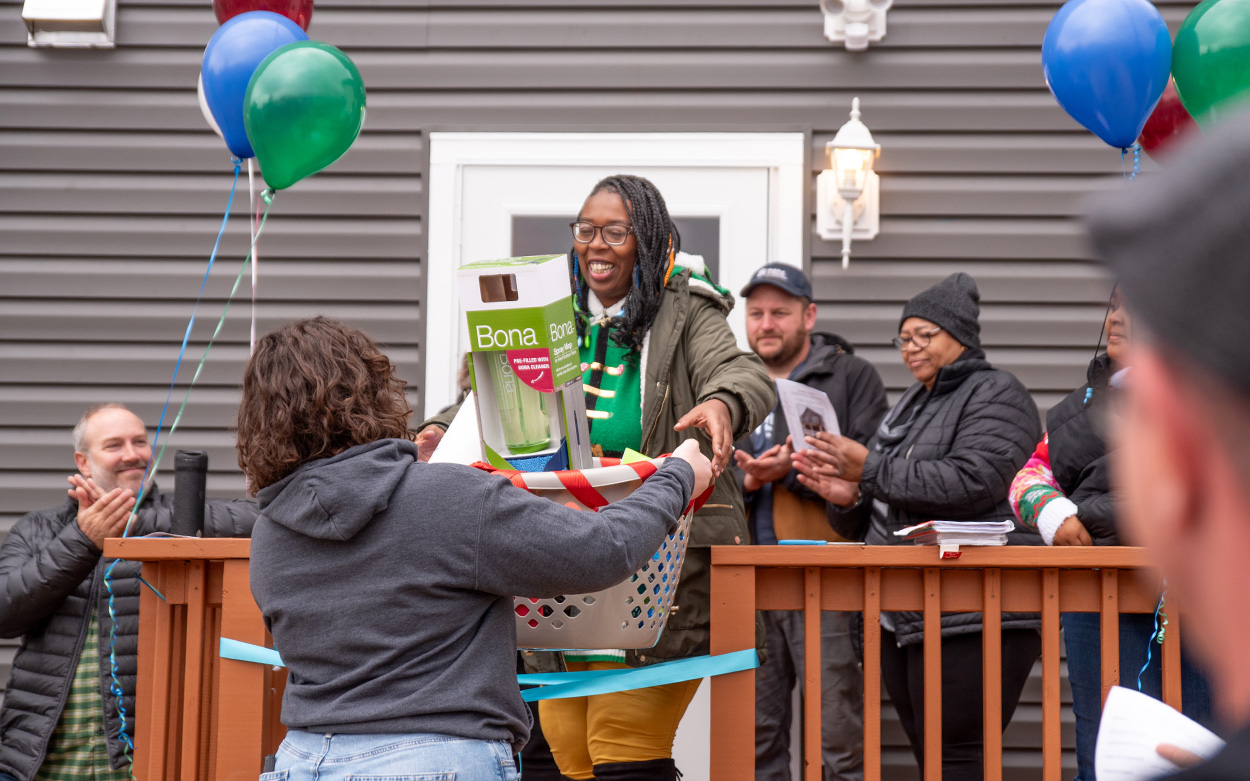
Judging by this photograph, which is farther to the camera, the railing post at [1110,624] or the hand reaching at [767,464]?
the hand reaching at [767,464]

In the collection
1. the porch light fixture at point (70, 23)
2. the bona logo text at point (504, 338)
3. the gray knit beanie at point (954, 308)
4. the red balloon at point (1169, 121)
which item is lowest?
the bona logo text at point (504, 338)

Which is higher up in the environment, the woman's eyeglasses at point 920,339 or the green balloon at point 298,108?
the green balloon at point 298,108

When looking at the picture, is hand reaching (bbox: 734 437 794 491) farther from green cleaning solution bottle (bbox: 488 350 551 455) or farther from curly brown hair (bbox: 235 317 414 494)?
curly brown hair (bbox: 235 317 414 494)

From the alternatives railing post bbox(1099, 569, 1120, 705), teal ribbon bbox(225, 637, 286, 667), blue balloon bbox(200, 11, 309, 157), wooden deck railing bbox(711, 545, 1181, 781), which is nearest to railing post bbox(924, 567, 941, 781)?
wooden deck railing bbox(711, 545, 1181, 781)

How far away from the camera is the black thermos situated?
9.26ft

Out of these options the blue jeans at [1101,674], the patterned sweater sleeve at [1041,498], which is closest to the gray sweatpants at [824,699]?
the patterned sweater sleeve at [1041,498]

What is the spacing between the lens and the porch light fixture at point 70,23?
15.3 ft

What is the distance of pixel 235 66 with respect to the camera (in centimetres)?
334

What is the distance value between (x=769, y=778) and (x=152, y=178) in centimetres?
348

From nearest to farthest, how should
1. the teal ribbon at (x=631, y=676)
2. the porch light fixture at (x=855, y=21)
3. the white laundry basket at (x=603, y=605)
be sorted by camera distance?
1. the white laundry basket at (x=603, y=605)
2. the teal ribbon at (x=631, y=676)
3. the porch light fixture at (x=855, y=21)

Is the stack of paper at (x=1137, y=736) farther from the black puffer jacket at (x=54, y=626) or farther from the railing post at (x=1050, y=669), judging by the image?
Answer: the black puffer jacket at (x=54, y=626)

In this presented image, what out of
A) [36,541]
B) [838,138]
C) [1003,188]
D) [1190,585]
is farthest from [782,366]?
[1190,585]

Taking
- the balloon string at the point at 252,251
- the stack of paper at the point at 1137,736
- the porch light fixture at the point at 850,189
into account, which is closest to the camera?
the stack of paper at the point at 1137,736

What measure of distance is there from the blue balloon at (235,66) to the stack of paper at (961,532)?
2200 mm
